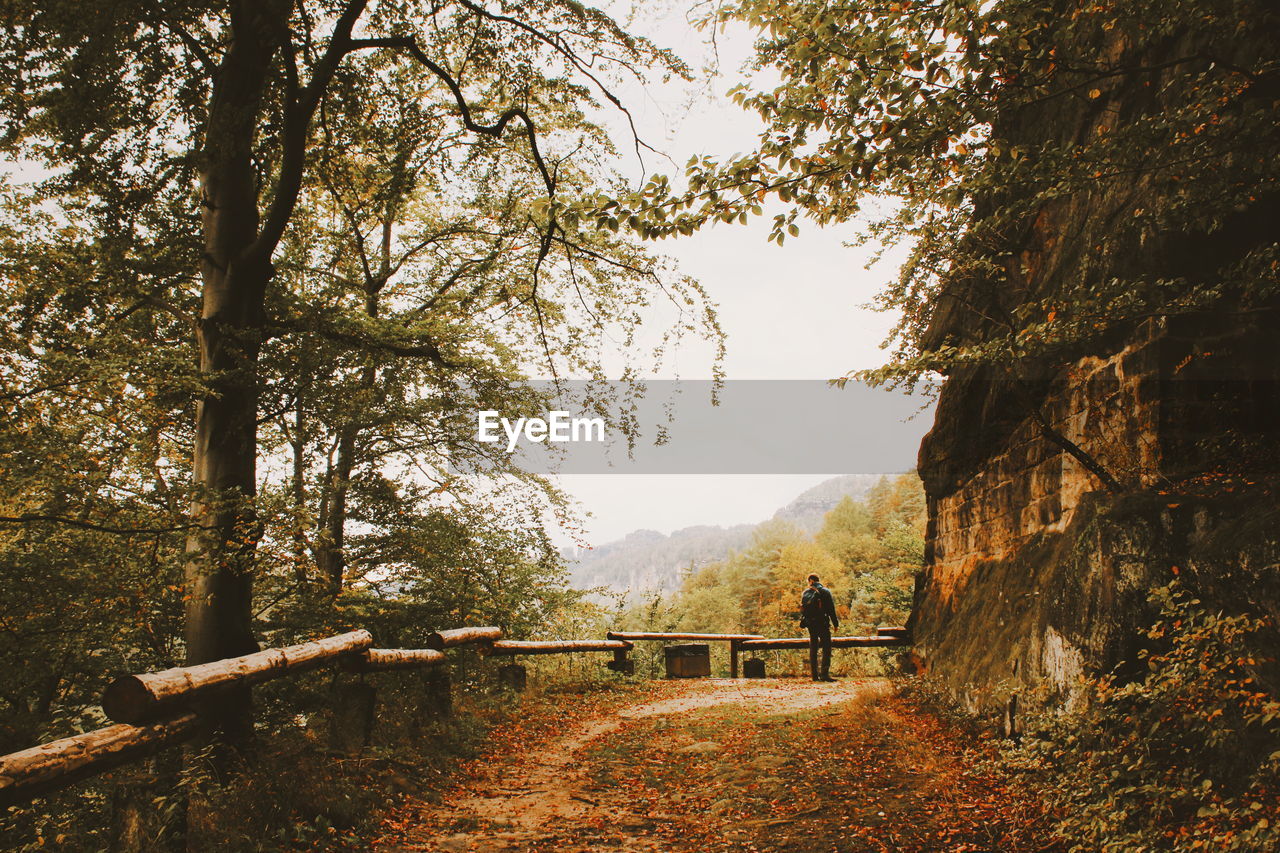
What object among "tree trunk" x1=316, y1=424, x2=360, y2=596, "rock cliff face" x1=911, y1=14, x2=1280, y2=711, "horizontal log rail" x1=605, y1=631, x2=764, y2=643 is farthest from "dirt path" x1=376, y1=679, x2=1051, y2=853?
"horizontal log rail" x1=605, y1=631, x2=764, y2=643

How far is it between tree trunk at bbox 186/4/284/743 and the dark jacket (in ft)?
28.4

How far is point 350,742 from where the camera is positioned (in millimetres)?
5793

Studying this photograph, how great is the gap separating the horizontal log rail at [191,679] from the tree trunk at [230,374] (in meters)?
0.73

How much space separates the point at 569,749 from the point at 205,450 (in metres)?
5.02

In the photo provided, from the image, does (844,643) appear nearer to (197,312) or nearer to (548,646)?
(548,646)

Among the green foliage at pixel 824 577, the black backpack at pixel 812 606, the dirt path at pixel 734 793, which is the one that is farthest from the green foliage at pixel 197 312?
the green foliage at pixel 824 577

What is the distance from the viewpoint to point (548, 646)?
10758 mm

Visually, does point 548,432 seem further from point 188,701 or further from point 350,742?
point 188,701

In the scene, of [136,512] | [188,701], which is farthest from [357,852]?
[136,512]

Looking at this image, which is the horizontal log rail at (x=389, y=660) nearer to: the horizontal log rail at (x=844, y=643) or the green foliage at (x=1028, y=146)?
the green foliage at (x=1028, y=146)

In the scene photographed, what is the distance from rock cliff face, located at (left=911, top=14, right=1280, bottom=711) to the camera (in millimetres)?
4449

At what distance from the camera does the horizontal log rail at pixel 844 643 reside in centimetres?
1238

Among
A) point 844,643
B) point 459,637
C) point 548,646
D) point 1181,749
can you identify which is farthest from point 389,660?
point 844,643

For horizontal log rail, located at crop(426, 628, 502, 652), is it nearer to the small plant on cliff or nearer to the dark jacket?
the dark jacket
